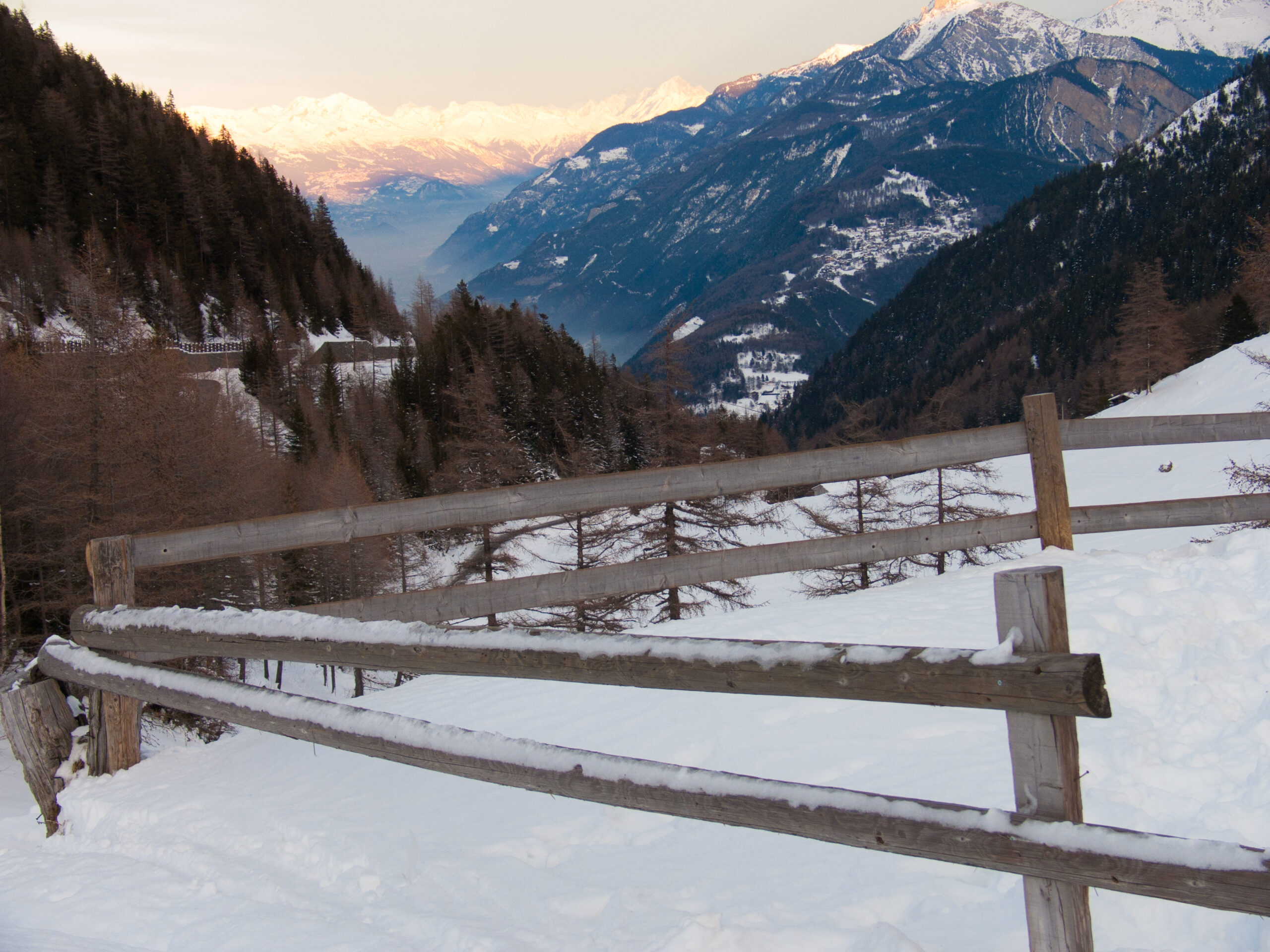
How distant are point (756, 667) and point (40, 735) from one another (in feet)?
16.0

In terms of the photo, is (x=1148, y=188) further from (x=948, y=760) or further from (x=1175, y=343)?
(x=948, y=760)

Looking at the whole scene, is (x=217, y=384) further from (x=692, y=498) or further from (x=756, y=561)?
(x=692, y=498)

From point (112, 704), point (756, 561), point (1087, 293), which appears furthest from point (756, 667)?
point (1087, 293)

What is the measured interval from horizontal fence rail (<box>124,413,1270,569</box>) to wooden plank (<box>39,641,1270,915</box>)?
4.10 feet

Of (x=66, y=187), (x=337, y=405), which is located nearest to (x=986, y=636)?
(x=337, y=405)

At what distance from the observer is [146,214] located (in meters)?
94.2

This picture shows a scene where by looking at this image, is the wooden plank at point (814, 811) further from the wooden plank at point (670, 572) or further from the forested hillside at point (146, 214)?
the forested hillside at point (146, 214)

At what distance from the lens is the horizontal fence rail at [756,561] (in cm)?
490

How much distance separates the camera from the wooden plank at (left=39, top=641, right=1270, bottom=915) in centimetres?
175

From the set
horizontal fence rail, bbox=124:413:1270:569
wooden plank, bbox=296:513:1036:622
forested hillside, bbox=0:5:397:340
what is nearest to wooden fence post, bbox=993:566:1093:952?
horizontal fence rail, bbox=124:413:1270:569

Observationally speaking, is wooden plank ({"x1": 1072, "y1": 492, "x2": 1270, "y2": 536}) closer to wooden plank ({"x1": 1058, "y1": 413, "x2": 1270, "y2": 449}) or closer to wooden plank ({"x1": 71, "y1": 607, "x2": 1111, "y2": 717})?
wooden plank ({"x1": 1058, "y1": 413, "x2": 1270, "y2": 449})

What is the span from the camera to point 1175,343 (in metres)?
58.6

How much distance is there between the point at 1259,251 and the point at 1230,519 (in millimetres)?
44331

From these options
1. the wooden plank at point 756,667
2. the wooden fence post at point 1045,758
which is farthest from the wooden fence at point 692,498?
the wooden fence post at point 1045,758
